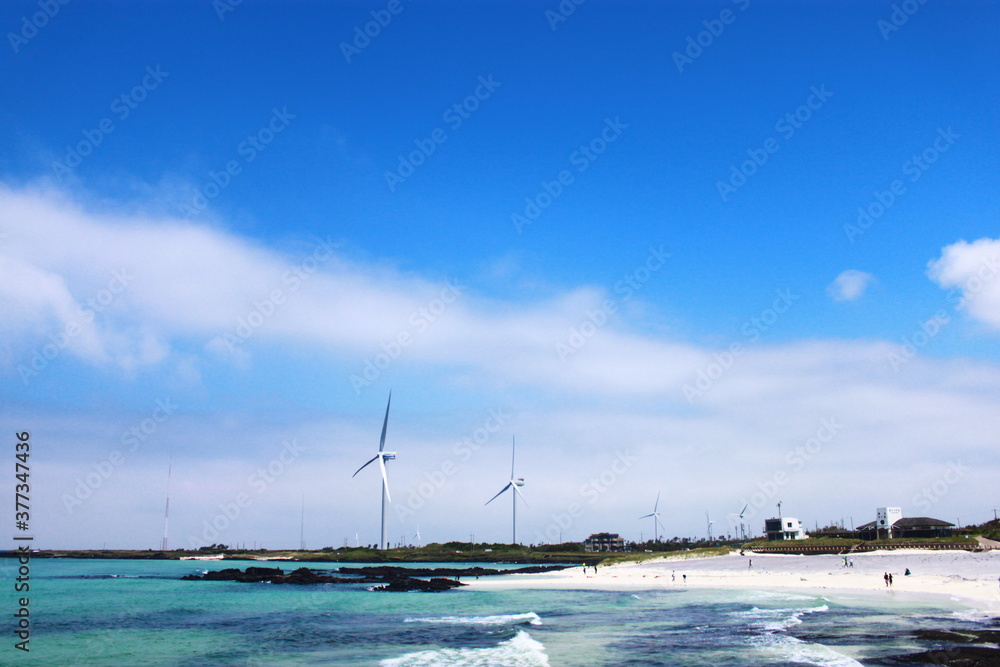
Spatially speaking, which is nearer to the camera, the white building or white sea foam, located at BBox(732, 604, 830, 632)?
white sea foam, located at BBox(732, 604, 830, 632)

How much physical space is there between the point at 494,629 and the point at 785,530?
13319 centimetres

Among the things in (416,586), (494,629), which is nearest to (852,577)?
(494,629)

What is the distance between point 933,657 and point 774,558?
97414 millimetres

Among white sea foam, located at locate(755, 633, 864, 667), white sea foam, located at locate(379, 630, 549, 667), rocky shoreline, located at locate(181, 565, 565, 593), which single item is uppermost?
white sea foam, located at locate(755, 633, 864, 667)

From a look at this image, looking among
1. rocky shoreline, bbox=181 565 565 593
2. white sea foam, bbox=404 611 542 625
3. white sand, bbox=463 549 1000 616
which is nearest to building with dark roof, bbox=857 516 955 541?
white sand, bbox=463 549 1000 616

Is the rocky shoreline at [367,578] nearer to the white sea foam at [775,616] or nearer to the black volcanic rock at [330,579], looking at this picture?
the black volcanic rock at [330,579]

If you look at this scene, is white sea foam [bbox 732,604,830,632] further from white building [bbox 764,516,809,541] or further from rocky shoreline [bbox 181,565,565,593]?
A: white building [bbox 764,516,809,541]

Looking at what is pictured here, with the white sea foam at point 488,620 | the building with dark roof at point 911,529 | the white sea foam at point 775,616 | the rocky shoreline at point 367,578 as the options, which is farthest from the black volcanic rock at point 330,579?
the building with dark roof at point 911,529

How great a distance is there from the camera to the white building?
158m

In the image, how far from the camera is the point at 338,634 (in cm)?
4425

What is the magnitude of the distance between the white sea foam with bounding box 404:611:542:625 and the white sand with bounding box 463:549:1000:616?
28.7m

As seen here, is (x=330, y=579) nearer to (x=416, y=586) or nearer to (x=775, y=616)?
(x=416, y=586)

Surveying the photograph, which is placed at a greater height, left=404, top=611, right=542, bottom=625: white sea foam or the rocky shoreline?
left=404, top=611, right=542, bottom=625: white sea foam

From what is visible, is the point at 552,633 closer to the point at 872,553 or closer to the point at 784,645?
the point at 784,645
